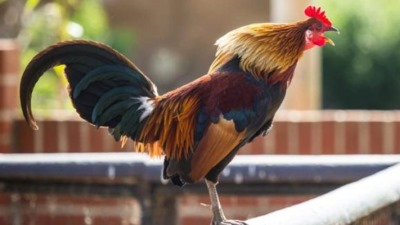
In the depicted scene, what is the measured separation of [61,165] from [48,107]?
413cm

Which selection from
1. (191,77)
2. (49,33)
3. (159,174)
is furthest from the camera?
(191,77)

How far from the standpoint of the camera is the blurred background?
6.12m

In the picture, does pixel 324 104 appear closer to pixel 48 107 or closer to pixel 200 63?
pixel 200 63

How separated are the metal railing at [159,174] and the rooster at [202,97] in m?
0.88

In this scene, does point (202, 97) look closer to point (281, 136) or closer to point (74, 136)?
point (281, 136)

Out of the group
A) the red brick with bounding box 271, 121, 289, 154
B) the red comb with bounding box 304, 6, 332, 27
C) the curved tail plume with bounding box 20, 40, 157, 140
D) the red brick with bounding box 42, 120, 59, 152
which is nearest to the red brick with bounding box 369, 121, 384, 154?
the red brick with bounding box 271, 121, 289, 154

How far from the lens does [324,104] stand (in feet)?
49.2

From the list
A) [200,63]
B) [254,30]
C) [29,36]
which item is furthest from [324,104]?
[254,30]

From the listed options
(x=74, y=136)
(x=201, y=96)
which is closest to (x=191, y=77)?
(x=74, y=136)

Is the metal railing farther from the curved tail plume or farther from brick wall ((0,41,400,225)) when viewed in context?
brick wall ((0,41,400,225))

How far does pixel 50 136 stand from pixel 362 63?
846 cm

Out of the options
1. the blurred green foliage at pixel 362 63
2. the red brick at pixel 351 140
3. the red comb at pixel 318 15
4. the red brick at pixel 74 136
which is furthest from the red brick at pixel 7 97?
the blurred green foliage at pixel 362 63

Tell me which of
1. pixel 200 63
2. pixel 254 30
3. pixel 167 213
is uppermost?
pixel 254 30

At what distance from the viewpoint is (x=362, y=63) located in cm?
1465
